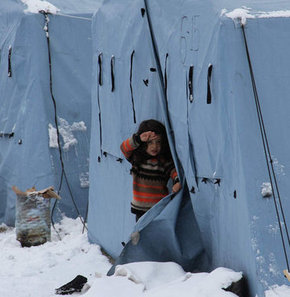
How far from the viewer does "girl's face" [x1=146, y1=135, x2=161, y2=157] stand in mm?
6098

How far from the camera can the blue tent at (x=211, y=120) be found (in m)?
4.79

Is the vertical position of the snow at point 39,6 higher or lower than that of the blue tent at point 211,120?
higher

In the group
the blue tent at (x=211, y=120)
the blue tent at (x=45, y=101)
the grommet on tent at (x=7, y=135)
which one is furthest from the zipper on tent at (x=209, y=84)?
the grommet on tent at (x=7, y=135)

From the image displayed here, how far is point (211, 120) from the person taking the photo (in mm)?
5199

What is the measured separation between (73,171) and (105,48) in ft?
8.54

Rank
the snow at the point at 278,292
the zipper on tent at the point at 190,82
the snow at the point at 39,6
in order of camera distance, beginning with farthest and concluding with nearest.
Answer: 1. the snow at the point at 39,6
2. the zipper on tent at the point at 190,82
3. the snow at the point at 278,292

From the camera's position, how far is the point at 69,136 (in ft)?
31.2

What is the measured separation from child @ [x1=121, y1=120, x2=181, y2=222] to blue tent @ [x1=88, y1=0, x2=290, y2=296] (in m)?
0.18

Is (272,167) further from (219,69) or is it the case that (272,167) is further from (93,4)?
(93,4)

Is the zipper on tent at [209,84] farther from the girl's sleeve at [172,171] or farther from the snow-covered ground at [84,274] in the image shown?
the snow-covered ground at [84,274]

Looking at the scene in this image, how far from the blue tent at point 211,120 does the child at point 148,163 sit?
184 millimetres

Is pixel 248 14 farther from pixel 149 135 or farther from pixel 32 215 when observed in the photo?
pixel 32 215

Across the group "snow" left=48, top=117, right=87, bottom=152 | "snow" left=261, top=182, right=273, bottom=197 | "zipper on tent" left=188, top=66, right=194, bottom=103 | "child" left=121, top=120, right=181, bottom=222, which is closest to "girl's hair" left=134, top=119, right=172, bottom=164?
"child" left=121, top=120, right=181, bottom=222

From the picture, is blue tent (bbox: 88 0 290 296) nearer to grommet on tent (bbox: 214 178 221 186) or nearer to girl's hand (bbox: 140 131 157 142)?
grommet on tent (bbox: 214 178 221 186)
